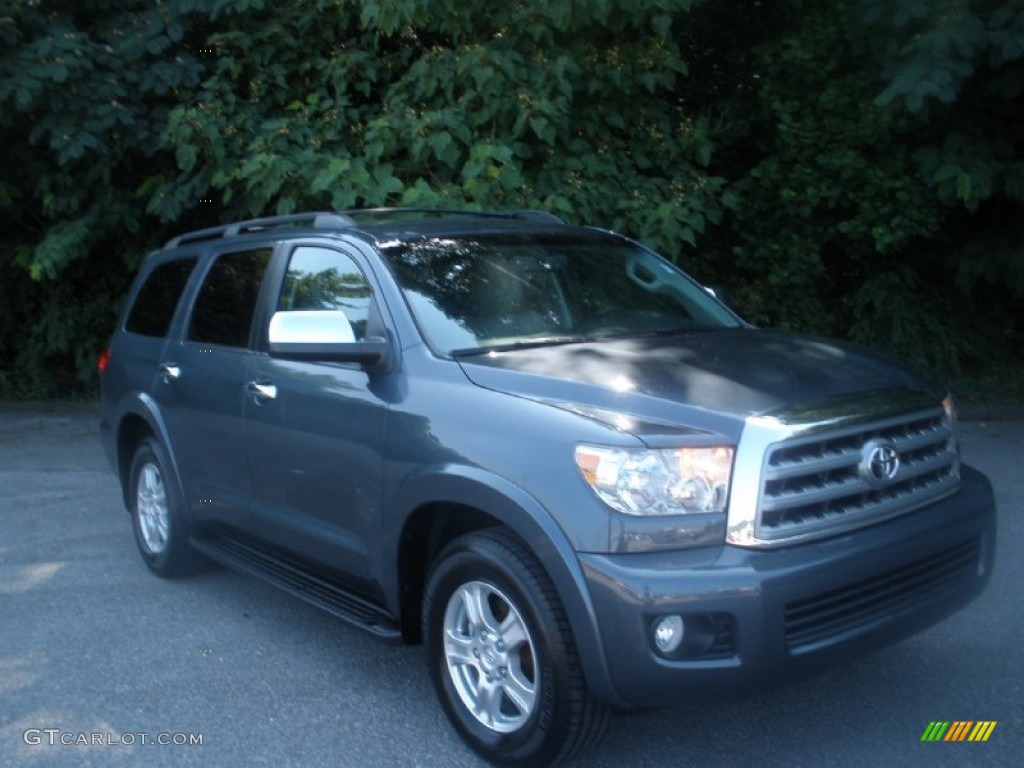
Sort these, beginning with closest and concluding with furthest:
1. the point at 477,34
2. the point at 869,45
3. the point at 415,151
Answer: the point at 415,151, the point at 477,34, the point at 869,45

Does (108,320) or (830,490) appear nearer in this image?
(830,490)

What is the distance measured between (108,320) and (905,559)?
11.0 meters

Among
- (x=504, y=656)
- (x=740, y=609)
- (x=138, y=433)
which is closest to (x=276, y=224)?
(x=138, y=433)

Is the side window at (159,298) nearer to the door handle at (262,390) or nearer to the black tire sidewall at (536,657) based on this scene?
the door handle at (262,390)

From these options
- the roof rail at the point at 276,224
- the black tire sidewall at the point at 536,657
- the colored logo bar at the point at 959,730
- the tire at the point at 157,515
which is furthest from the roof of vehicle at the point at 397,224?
the colored logo bar at the point at 959,730

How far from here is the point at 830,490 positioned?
3.67m

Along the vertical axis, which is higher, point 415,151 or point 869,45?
point 869,45

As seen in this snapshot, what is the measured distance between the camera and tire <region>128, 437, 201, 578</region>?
6031mm

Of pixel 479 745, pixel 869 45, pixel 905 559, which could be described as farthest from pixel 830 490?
pixel 869 45

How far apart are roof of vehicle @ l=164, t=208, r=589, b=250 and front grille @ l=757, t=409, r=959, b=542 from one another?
2051 mm

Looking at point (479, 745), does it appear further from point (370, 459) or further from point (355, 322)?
point (355, 322)

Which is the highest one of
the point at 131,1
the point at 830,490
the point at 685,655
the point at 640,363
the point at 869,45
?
the point at 131,1

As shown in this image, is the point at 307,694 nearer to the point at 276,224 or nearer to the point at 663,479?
the point at 663,479
